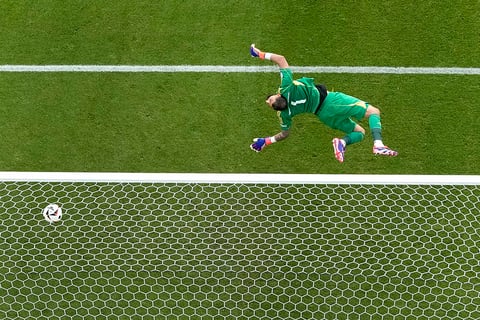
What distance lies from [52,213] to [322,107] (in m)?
2.87

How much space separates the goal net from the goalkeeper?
0.53 m

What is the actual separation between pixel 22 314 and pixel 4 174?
5.22ft

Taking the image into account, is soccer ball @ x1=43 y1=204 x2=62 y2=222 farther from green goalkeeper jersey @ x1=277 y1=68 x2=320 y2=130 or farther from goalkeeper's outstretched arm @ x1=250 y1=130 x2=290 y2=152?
green goalkeeper jersey @ x1=277 y1=68 x2=320 y2=130

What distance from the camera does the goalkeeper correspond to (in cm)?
466

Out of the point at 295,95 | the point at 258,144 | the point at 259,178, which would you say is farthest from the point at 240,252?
the point at 295,95

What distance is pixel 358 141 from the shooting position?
192 inches

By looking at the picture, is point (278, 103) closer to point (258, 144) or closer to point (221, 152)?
point (258, 144)

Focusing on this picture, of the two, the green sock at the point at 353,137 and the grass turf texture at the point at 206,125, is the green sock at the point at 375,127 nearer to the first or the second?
the green sock at the point at 353,137

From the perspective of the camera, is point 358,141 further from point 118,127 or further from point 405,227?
point 118,127

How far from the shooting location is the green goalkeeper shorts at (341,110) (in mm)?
4777

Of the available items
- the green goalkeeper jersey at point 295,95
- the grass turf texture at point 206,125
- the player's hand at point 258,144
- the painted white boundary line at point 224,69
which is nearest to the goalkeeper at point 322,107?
the green goalkeeper jersey at point 295,95

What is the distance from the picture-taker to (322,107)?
15.8ft

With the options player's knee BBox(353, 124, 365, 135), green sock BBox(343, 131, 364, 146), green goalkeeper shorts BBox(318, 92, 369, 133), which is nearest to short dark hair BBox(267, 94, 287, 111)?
green goalkeeper shorts BBox(318, 92, 369, 133)

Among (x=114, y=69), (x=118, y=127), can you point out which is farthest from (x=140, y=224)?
(x=114, y=69)
